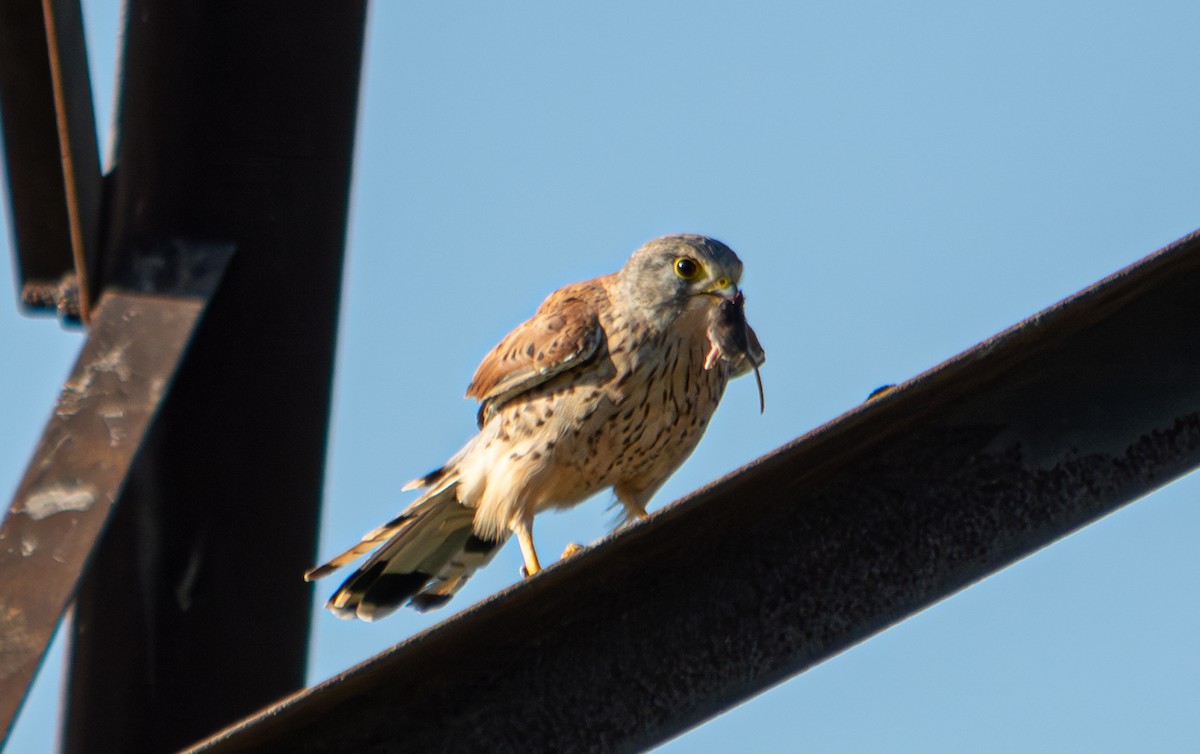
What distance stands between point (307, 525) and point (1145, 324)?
1993 mm

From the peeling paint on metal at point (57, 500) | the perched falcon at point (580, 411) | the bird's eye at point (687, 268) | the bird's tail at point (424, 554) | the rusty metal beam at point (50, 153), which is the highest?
the rusty metal beam at point (50, 153)

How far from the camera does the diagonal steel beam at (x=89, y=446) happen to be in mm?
2457

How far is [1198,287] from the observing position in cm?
211

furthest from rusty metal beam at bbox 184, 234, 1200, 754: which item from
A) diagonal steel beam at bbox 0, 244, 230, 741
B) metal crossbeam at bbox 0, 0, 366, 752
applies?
metal crossbeam at bbox 0, 0, 366, 752

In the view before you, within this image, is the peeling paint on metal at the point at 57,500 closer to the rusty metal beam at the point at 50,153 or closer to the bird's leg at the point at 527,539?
the rusty metal beam at the point at 50,153

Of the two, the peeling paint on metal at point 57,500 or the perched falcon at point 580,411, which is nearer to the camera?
the peeling paint on metal at point 57,500

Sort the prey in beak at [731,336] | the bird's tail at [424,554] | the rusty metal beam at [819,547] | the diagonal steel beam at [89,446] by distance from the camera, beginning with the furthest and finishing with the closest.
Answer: the bird's tail at [424,554] → the prey in beak at [731,336] → the diagonal steel beam at [89,446] → the rusty metal beam at [819,547]

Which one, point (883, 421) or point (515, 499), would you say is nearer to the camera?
point (883, 421)

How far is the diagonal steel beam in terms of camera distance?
246cm

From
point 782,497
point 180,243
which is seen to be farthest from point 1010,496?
point 180,243

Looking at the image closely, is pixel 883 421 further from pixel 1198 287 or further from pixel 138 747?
pixel 138 747

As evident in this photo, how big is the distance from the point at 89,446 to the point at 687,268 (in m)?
1.88

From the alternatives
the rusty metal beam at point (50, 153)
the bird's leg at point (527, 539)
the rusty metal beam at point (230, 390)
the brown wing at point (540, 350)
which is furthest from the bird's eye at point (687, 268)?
the rusty metal beam at point (50, 153)

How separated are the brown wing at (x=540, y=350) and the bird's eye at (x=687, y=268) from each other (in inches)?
8.9
